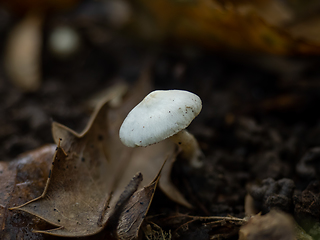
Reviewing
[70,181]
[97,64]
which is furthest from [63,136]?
[97,64]

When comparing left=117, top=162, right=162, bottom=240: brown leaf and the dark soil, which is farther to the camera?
the dark soil

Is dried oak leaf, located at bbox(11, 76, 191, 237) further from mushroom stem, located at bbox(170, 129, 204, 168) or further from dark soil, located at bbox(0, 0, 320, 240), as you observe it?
dark soil, located at bbox(0, 0, 320, 240)

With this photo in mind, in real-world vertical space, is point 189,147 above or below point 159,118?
below

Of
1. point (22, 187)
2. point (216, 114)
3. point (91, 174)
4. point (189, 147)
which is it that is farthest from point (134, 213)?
point (216, 114)

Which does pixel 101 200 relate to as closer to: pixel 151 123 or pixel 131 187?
pixel 131 187

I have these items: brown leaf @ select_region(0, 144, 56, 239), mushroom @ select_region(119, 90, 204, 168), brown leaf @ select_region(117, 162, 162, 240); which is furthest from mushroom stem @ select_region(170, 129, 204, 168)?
brown leaf @ select_region(0, 144, 56, 239)

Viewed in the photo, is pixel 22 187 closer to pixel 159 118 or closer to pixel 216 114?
pixel 159 118
